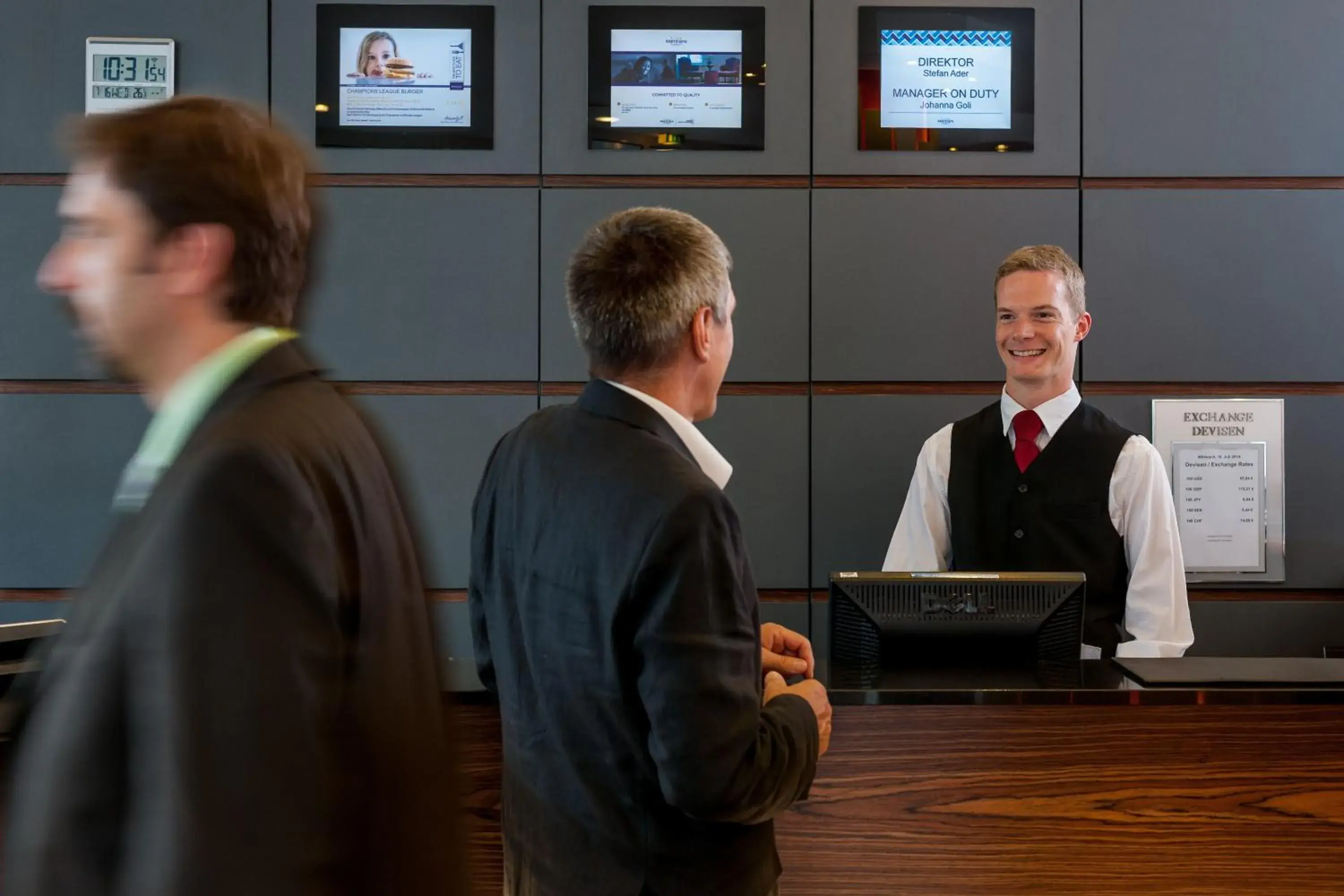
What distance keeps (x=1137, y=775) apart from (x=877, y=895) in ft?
1.52

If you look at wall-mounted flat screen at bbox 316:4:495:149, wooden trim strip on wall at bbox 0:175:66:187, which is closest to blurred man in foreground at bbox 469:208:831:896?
wall-mounted flat screen at bbox 316:4:495:149

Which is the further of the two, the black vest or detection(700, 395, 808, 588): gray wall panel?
detection(700, 395, 808, 588): gray wall panel

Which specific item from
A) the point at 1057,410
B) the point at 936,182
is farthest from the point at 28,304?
the point at 1057,410

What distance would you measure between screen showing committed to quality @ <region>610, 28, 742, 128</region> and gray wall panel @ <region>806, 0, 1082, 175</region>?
15cm

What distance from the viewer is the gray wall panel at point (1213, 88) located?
3.16 m

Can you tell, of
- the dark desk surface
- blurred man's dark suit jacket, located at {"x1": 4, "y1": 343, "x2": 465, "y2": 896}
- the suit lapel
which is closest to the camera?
blurred man's dark suit jacket, located at {"x1": 4, "y1": 343, "x2": 465, "y2": 896}

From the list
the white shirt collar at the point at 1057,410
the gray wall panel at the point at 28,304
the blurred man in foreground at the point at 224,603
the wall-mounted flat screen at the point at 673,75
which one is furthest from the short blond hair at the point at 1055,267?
the gray wall panel at the point at 28,304

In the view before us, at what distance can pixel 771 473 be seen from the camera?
3.17m

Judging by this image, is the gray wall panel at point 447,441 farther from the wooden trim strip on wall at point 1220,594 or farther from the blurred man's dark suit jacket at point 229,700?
the blurred man's dark suit jacket at point 229,700

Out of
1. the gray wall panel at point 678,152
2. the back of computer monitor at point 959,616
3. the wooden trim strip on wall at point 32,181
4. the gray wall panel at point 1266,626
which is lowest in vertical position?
the gray wall panel at point 1266,626

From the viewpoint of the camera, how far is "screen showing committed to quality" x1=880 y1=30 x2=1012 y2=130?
3.16m

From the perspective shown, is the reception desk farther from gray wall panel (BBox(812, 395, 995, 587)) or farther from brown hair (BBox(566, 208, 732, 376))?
gray wall panel (BBox(812, 395, 995, 587))

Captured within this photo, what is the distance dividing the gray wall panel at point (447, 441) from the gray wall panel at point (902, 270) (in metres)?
0.89

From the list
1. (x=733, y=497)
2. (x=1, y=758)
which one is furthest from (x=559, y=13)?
(x=1, y=758)
